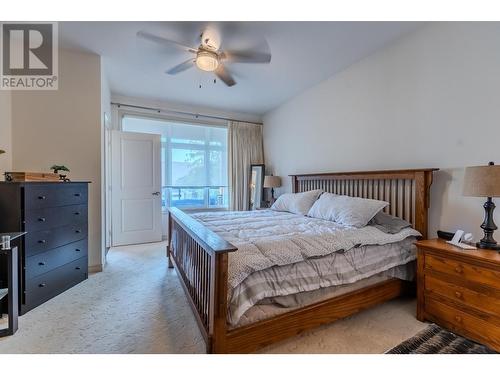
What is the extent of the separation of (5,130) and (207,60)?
89.8 inches

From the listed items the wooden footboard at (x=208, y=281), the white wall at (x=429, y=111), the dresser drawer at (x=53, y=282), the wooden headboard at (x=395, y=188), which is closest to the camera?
the wooden footboard at (x=208, y=281)

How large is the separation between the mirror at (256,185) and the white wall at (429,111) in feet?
5.76

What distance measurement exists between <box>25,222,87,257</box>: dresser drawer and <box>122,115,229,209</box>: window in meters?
2.15

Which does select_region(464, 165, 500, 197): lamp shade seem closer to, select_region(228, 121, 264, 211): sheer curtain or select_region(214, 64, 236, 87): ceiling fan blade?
select_region(214, 64, 236, 87): ceiling fan blade

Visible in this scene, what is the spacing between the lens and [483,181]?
1.62 meters

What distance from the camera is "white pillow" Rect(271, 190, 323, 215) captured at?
310cm

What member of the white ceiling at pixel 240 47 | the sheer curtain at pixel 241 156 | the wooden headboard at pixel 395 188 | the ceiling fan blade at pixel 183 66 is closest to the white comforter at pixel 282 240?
the wooden headboard at pixel 395 188

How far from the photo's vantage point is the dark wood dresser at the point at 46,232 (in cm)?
200

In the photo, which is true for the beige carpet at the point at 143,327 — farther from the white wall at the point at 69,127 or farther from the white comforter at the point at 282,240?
the white wall at the point at 69,127

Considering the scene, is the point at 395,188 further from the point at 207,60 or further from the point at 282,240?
the point at 207,60

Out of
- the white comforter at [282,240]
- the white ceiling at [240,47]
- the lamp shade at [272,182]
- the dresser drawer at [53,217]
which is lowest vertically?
the white comforter at [282,240]
